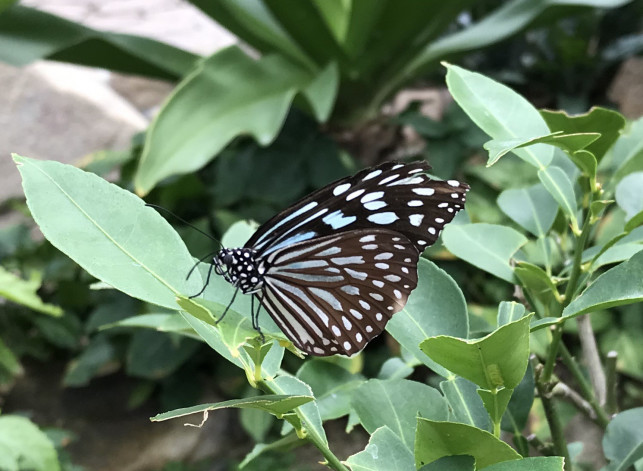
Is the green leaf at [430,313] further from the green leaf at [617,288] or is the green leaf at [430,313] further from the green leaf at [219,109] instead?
the green leaf at [219,109]

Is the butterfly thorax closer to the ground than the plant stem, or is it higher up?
higher up

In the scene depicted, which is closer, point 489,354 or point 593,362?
point 489,354

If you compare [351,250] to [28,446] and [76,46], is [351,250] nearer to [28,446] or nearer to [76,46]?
[28,446]

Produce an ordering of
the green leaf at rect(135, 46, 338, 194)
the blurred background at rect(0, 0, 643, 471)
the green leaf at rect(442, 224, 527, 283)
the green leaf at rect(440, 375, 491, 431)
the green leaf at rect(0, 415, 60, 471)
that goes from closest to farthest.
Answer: the green leaf at rect(440, 375, 491, 431)
the green leaf at rect(442, 224, 527, 283)
the green leaf at rect(0, 415, 60, 471)
the green leaf at rect(135, 46, 338, 194)
the blurred background at rect(0, 0, 643, 471)

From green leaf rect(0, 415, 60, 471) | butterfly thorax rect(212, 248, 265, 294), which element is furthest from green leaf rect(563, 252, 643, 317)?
green leaf rect(0, 415, 60, 471)

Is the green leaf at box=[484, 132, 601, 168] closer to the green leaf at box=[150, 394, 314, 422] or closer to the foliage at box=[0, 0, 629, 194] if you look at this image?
the green leaf at box=[150, 394, 314, 422]

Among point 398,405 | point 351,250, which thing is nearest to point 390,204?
point 351,250

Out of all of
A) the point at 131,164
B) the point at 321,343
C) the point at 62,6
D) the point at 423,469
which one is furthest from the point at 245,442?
the point at 62,6
